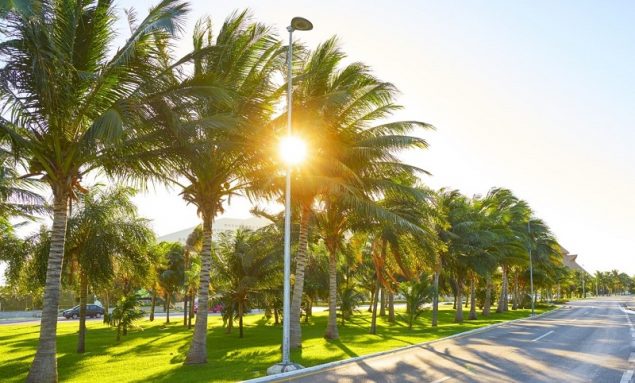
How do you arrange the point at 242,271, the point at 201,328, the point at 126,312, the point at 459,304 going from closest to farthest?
the point at 201,328 → the point at 126,312 → the point at 242,271 → the point at 459,304

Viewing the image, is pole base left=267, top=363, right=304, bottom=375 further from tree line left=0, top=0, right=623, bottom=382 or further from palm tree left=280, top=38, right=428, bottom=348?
palm tree left=280, top=38, right=428, bottom=348

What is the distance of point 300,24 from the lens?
14.1 m

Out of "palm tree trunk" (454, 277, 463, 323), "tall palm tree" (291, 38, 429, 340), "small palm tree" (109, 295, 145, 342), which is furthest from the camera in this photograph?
"palm tree trunk" (454, 277, 463, 323)

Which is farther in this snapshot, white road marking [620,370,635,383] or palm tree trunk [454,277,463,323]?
palm tree trunk [454,277,463,323]

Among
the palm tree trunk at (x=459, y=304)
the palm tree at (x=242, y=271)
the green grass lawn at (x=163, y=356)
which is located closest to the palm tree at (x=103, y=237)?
the green grass lawn at (x=163, y=356)

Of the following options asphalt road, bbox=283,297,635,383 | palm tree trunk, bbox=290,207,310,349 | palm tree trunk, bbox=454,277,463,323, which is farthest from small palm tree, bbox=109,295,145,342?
palm tree trunk, bbox=454,277,463,323

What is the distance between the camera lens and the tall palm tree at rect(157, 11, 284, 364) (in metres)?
12.8

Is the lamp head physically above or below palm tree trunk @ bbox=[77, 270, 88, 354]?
above

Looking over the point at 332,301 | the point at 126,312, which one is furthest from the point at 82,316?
the point at 332,301

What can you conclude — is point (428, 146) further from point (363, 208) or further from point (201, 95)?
point (201, 95)

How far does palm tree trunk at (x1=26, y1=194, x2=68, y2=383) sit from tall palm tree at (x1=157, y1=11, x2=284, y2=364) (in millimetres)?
3477

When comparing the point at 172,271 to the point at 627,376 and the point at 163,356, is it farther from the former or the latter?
the point at 627,376

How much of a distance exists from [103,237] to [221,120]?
1096cm

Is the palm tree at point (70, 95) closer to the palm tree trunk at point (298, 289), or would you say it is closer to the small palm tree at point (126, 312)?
the palm tree trunk at point (298, 289)
